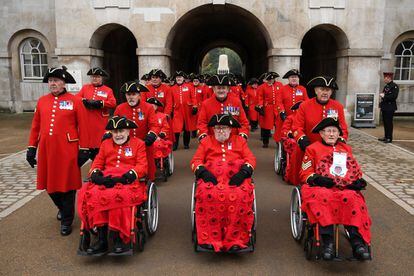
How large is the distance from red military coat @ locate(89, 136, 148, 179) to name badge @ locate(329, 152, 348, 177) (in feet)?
6.68

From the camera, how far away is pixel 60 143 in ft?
15.9

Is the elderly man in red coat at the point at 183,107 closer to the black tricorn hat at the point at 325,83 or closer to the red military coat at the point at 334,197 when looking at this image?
the black tricorn hat at the point at 325,83

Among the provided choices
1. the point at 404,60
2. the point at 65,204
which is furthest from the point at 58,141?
the point at 404,60

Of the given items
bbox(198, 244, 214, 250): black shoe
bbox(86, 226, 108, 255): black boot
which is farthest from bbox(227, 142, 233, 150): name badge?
bbox(86, 226, 108, 255): black boot

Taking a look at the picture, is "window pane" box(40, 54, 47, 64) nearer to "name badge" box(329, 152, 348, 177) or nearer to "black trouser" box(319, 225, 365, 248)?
"name badge" box(329, 152, 348, 177)

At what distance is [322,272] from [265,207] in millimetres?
1981

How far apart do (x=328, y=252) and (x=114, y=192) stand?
6.96 ft

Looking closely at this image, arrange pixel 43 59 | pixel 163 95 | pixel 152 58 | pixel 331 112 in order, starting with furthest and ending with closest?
pixel 43 59 < pixel 152 58 < pixel 163 95 < pixel 331 112

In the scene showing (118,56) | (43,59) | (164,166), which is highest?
(118,56)

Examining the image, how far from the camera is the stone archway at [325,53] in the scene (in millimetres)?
13672

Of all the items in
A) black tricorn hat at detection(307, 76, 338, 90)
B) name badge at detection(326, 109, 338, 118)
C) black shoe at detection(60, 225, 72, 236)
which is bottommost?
black shoe at detection(60, 225, 72, 236)

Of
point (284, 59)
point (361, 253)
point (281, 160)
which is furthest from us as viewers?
point (284, 59)

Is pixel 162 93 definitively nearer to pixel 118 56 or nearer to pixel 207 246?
pixel 207 246

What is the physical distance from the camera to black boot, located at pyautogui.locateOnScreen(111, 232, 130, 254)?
13.1 ft
